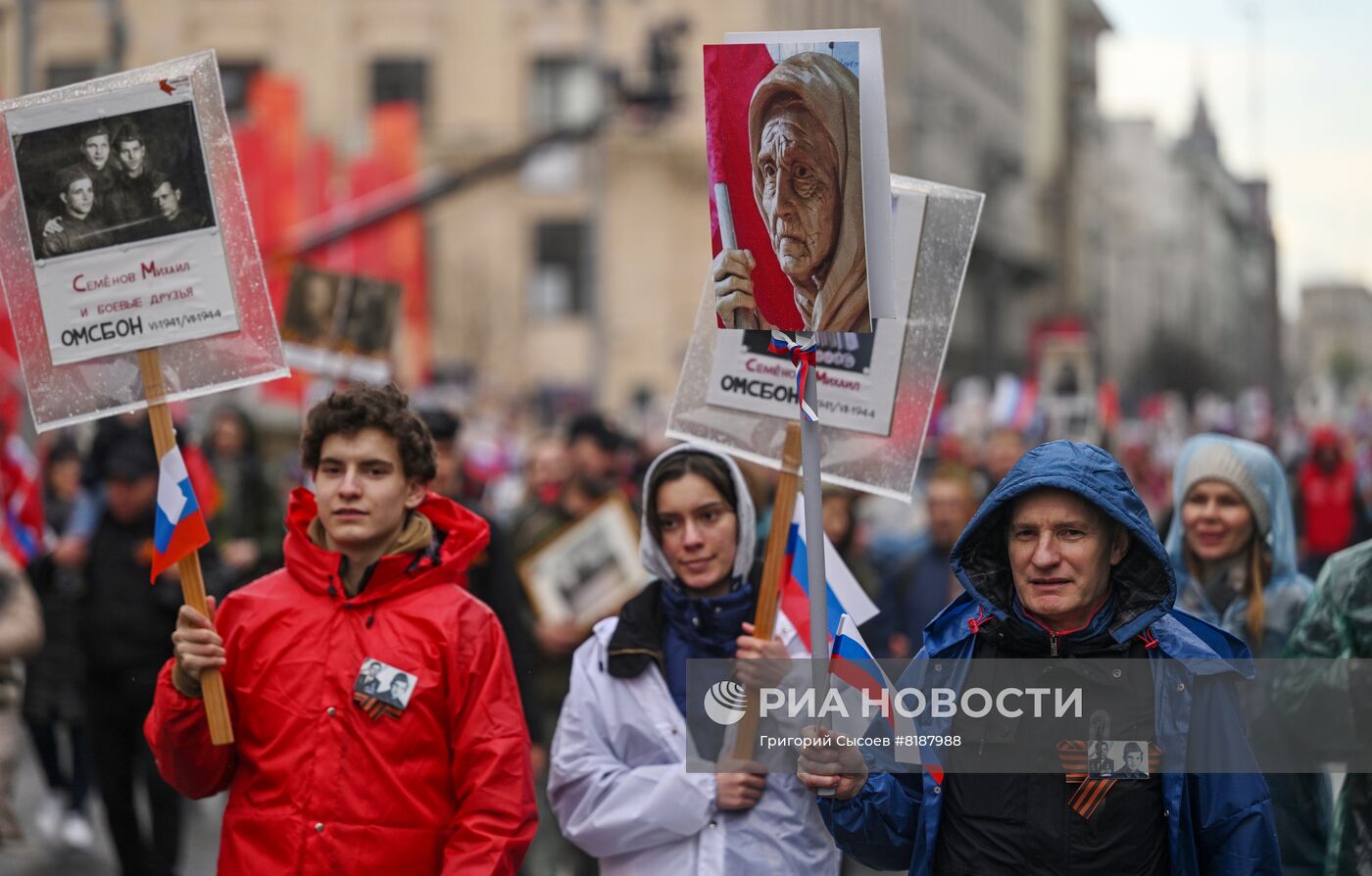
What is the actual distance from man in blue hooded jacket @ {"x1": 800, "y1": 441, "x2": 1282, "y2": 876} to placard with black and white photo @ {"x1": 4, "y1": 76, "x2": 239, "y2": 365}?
1879 millimetres

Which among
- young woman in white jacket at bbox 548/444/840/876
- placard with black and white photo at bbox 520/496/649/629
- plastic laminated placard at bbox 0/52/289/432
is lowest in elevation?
placard with black and white photo at bbox 520/496/649/629

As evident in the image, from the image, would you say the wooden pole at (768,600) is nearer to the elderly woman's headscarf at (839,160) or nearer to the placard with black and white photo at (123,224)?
the elderly woman's headscarf at (839,160)

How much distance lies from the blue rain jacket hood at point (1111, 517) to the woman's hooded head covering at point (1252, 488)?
189 cm

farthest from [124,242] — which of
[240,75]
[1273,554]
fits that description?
[240,75]

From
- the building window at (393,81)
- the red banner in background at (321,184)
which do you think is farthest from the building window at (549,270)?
the red banner in background at (321,184)

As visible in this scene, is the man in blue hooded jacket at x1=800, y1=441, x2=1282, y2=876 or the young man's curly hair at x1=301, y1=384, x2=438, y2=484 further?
the young man's curly hair at x1=301, y1=384, x2=438, y2=484

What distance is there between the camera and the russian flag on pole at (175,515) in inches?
175

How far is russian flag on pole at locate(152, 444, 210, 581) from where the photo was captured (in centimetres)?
444

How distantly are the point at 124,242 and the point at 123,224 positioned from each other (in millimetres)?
42

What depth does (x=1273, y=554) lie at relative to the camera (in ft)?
18.3

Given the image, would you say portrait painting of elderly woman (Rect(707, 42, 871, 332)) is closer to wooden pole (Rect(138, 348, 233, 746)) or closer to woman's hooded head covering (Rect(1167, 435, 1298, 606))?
wooden pole (Rect(138, 348, 233, 746))

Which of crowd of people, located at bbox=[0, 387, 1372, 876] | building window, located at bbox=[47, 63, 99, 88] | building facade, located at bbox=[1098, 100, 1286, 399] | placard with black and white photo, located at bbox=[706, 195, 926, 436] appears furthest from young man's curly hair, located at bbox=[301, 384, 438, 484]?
building facade, located at bbox=[1098, 100, 1286, 399]

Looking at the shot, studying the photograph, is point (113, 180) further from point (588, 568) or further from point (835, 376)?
point (588, 568)

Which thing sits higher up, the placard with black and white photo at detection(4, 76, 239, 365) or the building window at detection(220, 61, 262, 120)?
the building window at detection(220, 61, 262, 120)
